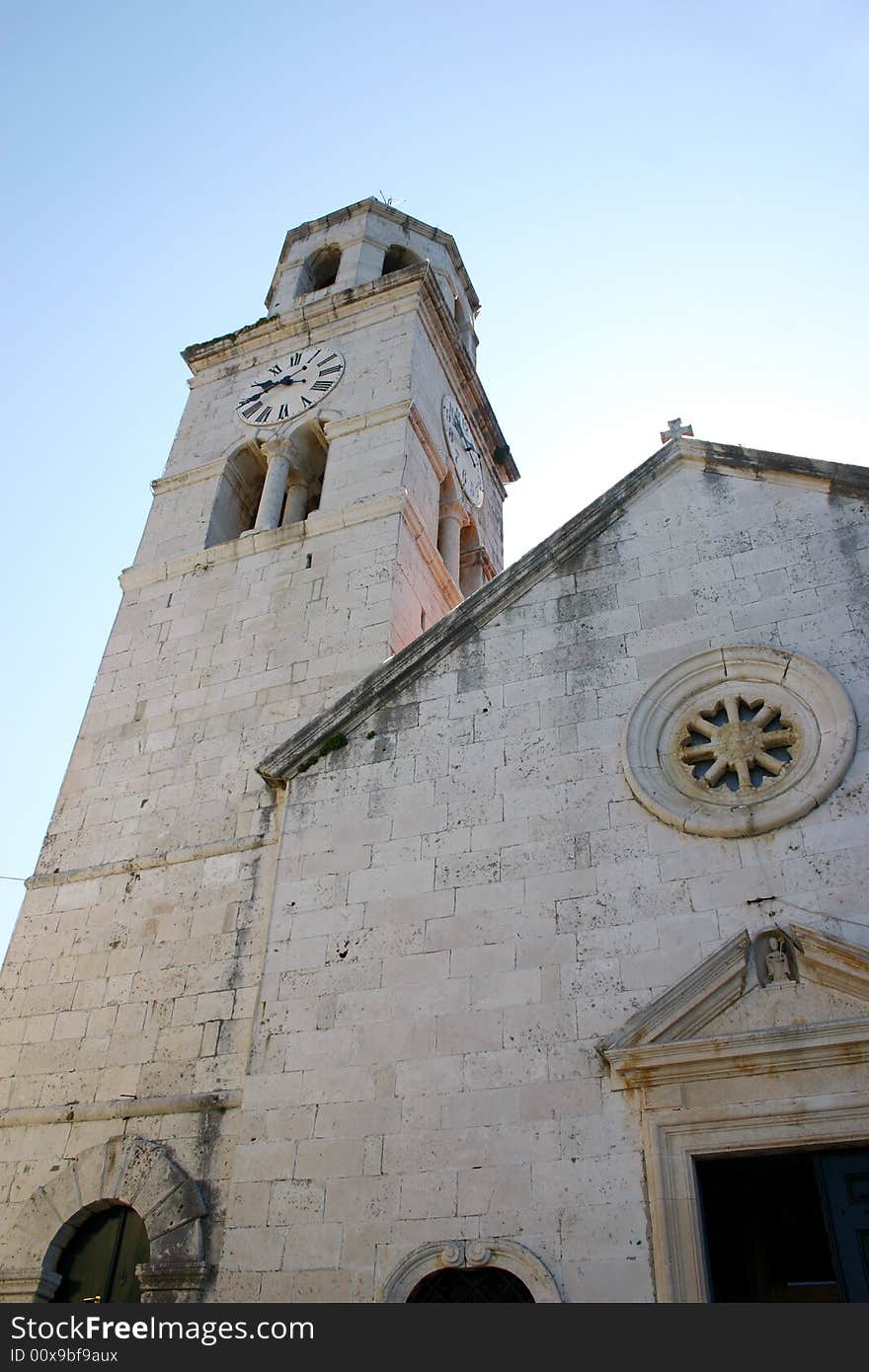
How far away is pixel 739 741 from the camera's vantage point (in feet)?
27.5

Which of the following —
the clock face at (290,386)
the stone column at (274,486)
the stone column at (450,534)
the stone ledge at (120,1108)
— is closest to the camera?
the stone ledge at (120,1108)

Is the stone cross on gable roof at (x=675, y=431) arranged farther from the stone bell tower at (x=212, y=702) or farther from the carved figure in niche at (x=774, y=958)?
the carved figure in niche at (x=774, y=958)

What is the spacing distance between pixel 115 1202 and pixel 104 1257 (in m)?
0.38

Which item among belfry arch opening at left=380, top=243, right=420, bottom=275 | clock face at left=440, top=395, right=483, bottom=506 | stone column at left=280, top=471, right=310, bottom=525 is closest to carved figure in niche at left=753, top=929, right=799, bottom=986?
stone column at left=280, top=471, right=310, bottom=525

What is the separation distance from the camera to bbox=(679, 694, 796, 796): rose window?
8.22 m

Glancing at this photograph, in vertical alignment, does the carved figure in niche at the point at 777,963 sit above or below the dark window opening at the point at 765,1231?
above

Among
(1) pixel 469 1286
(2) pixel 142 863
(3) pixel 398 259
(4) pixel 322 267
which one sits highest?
(3) pixel 398 259

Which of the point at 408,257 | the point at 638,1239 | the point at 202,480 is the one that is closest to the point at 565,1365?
the point at 638,1239

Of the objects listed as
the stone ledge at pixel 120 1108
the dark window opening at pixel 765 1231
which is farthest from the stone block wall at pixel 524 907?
the dark window opening at pixel 765 1231

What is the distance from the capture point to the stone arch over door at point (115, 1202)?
7.99 meters

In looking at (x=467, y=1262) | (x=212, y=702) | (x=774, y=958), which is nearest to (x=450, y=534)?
(x=212, y=702)

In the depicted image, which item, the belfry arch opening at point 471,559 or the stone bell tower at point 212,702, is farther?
the belfry arch opening at point 471,559

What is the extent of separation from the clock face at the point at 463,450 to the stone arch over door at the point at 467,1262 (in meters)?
11.9

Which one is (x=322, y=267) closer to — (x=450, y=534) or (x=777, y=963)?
(x=450, y=534)
